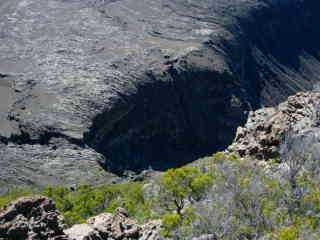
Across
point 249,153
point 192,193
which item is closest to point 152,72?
point 249,153

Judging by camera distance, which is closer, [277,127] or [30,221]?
[30,221]

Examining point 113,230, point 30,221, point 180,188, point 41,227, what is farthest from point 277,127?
point 30,221

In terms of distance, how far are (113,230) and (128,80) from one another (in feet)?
287

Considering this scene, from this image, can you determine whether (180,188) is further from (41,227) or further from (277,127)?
(41,227)

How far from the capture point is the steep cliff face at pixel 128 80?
100 meters

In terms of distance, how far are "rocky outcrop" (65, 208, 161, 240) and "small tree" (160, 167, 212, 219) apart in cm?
608

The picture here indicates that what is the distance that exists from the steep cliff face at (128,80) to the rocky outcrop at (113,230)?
187 feet

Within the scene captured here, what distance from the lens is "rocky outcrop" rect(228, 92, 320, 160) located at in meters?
43.3

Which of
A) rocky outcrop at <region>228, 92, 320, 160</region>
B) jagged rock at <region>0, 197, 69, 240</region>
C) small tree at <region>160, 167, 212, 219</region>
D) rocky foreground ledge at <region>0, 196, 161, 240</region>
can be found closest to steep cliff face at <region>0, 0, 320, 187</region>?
rocky outcrop at <region>228, 92, 320, 160</region>

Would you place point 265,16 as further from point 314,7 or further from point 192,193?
point 192,193

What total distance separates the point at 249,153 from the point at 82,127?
59920 mm

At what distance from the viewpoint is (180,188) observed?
1442 inches

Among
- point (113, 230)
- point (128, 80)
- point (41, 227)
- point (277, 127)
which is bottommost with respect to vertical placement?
point (128, 80)

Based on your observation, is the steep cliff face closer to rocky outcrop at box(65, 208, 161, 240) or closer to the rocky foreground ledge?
rocky outcrop at box(65, 208, 161, 240)
